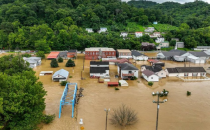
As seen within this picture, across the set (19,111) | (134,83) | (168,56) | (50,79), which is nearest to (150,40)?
(168,56)

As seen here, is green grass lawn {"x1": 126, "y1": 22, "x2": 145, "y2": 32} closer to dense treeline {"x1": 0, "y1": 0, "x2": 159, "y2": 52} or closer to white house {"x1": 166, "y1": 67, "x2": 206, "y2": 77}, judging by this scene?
dense treeline {"x1": 0, "y1": 0, "x2": 159, "y2": 52}

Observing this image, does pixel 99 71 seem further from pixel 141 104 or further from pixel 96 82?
pixel 141 104

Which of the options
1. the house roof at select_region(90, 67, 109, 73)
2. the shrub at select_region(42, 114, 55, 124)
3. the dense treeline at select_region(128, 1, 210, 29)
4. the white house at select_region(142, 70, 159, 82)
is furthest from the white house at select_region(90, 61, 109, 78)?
the dense treeline at select_region(128, 1, 210, 29)

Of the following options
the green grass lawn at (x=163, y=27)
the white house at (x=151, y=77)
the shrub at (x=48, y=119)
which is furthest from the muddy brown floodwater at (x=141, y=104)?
the green grass lawn at (x=163, y=27)

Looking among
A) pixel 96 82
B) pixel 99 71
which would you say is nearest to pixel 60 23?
pixel 99 71

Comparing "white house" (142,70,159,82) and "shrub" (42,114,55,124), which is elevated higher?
"white house" (142,70,159,82)

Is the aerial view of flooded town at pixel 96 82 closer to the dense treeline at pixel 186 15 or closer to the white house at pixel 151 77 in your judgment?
the white house at pixel 151 77
